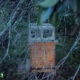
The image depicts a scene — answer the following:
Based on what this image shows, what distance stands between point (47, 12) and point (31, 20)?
305 centimetres

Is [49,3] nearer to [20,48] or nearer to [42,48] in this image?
[42,48]

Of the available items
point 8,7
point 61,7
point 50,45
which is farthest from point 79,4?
point 50,45

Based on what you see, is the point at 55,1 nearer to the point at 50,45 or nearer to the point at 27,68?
the point at 50,45

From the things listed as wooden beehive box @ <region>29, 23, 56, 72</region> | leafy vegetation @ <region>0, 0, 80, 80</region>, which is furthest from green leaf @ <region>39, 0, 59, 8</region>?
wooden beehive box @ <region>29, 23, 56, 72</region>

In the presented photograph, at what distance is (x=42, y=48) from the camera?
3693 mm

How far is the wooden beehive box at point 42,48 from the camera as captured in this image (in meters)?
3.53

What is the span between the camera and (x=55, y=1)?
0.56m

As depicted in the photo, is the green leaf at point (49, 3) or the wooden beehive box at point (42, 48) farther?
the wooden beehive box at point (42, 48)

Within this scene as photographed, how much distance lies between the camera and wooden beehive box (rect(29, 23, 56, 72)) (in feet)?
11.6

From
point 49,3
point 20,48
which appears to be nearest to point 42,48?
point 20,48

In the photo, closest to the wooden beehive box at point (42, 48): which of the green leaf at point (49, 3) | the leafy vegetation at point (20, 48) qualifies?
the leafy vegetation at point (20, 48)

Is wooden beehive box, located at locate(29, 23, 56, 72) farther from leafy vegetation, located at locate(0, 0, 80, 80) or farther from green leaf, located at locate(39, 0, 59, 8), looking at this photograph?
green leaf, located at locate(39, 0, 59, 8)

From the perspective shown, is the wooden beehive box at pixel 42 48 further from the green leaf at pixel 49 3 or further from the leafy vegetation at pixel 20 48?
the green leaf at pixel 49 3

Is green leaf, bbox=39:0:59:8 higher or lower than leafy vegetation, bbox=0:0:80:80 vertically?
higher
